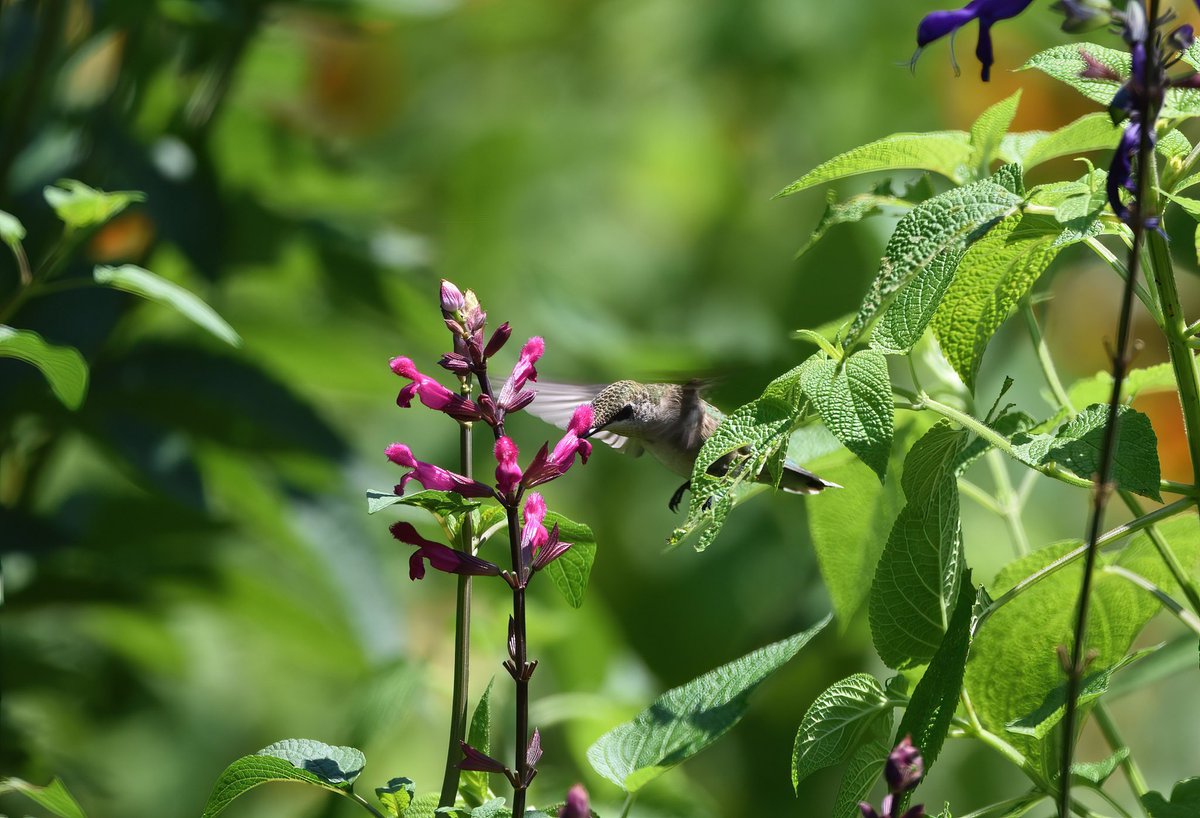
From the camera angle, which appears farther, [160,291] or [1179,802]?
[160,291]

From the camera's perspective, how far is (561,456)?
767mm

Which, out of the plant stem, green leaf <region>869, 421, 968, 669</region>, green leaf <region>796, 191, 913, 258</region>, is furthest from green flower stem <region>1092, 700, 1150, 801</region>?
green leaf <region>796, 191, 913, 258</region>

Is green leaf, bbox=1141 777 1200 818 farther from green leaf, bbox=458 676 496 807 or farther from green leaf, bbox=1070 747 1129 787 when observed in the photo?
green leaf, bbox=458 676 496 807

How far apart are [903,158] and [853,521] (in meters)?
0.27

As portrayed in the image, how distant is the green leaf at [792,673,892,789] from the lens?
0.75 metres

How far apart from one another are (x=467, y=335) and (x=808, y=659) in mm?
1859

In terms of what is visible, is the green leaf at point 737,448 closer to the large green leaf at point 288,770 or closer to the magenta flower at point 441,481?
the magenta flower at point 441,481

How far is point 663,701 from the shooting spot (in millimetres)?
822

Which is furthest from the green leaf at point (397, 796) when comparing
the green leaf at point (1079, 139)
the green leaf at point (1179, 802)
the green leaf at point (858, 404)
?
the green leaf at point (1079, 139)

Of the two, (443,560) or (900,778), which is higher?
(443,560)

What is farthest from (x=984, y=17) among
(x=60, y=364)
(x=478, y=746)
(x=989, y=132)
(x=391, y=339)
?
(x=391, y=339)


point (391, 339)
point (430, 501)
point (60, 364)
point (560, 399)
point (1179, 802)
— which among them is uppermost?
point (391, 339)

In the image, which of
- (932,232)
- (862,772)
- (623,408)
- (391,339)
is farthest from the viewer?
(391,339)

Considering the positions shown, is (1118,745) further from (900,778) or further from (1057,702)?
(900,778)
